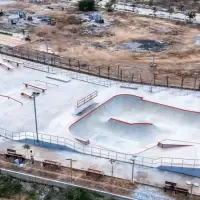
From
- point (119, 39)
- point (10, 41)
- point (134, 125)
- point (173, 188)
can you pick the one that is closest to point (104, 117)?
point (134, 125)

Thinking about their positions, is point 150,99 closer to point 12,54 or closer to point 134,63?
point 134,63

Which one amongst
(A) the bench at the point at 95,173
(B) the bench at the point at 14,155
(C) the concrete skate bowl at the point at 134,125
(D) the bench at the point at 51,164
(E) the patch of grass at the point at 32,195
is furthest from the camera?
(C) the concrete skate bowl at the point at 134,125

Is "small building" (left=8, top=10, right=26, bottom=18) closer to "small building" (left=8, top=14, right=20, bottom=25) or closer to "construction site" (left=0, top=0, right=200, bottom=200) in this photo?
"small building" (left=8, top=14, right=20, bottom=25)

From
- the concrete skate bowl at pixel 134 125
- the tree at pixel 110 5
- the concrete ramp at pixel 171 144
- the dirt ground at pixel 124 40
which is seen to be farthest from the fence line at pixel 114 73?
the tree at pixel 110 5

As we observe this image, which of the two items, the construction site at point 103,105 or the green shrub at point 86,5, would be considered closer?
the construction site at point 103,105

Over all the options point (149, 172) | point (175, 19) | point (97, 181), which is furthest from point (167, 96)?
point (175, 19)

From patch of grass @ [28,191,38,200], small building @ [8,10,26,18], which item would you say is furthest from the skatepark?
small building @ [8,10,26,18]

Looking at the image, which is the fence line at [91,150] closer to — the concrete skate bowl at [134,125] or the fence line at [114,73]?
the concrete skate bowl at [134,125]
